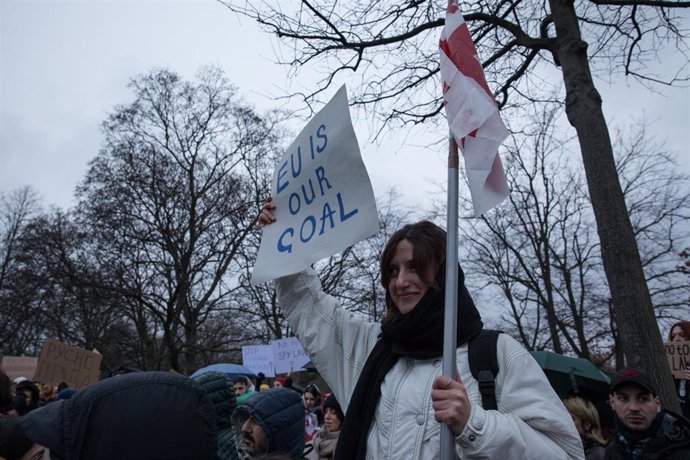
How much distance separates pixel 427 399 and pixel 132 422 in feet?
3.31

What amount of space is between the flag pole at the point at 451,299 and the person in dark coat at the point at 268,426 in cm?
123

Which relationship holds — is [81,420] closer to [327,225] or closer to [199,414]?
[199,414]

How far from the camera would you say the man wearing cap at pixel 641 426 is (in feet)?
11.1

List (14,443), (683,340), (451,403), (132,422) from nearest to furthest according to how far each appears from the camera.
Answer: (132,422), (451,403), (14,443), (683,340)

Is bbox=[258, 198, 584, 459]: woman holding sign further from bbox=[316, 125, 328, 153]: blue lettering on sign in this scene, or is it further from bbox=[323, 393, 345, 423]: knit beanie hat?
bbox=[323, 393, 345, 423]: knit beanie hat

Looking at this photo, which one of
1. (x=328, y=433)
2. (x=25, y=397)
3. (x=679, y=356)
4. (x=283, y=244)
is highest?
(x=283, y=244)

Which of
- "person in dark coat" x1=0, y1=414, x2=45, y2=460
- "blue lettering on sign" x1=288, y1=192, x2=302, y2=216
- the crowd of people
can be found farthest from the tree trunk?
"person in dark coat" x1=0, y1=414, x2=45, y2=460

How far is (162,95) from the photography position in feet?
73.8

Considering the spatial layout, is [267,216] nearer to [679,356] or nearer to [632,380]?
[632,380]

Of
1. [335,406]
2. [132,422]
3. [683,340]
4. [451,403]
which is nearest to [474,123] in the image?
[451,403]

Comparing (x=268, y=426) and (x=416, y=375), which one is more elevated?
(x=416, y=375)

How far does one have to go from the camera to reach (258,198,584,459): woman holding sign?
1.69 meters

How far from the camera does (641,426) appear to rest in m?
3.52

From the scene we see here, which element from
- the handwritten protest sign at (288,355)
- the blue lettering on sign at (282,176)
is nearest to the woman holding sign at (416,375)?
the blue lettering on sign at (282,176)
